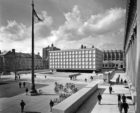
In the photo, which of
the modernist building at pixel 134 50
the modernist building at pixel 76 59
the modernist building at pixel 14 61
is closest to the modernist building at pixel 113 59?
the modernist building at pixel 76 59

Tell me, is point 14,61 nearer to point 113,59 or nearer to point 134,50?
point 113,59

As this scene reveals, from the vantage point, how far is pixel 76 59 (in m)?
88.4

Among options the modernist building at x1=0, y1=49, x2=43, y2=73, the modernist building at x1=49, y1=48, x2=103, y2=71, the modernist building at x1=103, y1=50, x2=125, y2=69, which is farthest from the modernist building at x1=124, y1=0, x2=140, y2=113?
the modernist building at x1=103, y1=50, x2=125, y2=69

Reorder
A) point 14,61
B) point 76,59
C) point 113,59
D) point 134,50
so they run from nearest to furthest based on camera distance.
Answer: point 134,50 < point 76,59 < point 14,61 < point 113,59

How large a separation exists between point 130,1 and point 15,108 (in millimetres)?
16000

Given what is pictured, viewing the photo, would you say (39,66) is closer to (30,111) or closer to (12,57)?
(12,57)

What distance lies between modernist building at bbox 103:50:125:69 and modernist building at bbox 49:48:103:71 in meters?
35.2

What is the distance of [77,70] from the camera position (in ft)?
289

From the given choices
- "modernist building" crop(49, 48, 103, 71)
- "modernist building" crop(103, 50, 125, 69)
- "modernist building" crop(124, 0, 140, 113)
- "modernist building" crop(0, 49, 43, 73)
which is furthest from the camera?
"modernist building" crop(103, 50, 125, 69)

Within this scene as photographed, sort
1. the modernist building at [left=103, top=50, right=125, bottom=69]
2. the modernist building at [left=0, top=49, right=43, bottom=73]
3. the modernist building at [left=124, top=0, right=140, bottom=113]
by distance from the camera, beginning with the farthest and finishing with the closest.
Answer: the modernist building at [left=103, top=50, right=125, bottom=69] → the modernist building at [left=0, top=49, right=43, bottom=73] → the modernist building at [left=124, top=0, right=140, bottom=113]

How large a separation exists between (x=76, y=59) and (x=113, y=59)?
160 ft

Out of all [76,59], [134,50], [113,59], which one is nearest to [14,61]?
[76,59]

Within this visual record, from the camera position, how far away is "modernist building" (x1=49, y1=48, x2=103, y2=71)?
8381 centimetres

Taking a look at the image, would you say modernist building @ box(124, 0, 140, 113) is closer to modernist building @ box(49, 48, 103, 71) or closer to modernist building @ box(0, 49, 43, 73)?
modernist building @ box(49, 48, 103, 71)
